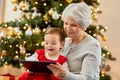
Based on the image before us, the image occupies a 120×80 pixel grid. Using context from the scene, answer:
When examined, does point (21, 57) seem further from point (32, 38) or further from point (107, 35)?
point (107, 35)

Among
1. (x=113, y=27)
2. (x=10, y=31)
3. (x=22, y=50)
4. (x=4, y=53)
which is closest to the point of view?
(x=22, y=50)

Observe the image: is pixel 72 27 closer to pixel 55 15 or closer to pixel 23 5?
pixel 55 15

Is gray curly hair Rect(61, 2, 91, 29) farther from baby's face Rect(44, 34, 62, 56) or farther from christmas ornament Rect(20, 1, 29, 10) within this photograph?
christmas ornament Rect(20, 1, 29, 10)

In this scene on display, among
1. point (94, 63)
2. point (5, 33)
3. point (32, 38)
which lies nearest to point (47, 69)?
point (94, 63)

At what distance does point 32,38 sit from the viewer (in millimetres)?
3951

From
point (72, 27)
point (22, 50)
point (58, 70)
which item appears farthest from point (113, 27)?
point (58, 70)

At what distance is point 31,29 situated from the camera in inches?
158

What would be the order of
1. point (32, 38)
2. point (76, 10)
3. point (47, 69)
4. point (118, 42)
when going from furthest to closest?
point (118, 42)
point (32, 38)
point (76, 10)
point (47, 69)

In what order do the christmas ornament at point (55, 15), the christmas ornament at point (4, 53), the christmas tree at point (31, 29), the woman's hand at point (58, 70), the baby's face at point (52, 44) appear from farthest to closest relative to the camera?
the christmas ornament at point (4, 53) < the christmas tree at point (31, 29) < the christmas ornament at point (55, 15) < the baby's face at point (52, 44) < the woman's hand at point (58, 70)

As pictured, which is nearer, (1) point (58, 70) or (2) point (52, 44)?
(1) point (58, 70)

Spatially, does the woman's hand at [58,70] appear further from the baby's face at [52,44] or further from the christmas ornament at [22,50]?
the christmas ornament at [22,50]

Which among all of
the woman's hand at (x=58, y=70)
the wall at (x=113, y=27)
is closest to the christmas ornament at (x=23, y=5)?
the wall at (x=113, y=27)

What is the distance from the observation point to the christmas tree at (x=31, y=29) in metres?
3.91

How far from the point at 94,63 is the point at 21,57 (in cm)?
211
